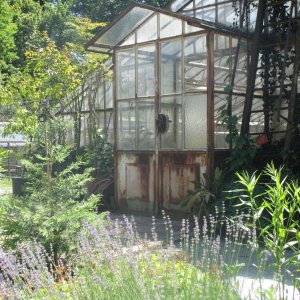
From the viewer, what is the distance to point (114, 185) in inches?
415

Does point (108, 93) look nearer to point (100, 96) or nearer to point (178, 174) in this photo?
point (100, 96)

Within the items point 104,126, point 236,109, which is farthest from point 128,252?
point 104,126

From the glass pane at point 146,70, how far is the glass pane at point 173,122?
46 cm

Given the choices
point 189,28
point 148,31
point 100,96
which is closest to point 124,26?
point 148,31

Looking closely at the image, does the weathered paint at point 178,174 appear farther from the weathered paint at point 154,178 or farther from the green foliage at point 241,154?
the green foliage at point 241,154

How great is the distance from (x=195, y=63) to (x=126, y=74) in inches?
70.3

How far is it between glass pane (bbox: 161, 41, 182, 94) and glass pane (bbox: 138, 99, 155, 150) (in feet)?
1.61

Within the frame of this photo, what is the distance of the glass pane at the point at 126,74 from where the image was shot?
10148mm

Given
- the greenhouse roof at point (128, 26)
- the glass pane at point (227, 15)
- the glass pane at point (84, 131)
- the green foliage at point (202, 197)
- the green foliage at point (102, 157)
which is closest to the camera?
the green foliage at point (202, 197)

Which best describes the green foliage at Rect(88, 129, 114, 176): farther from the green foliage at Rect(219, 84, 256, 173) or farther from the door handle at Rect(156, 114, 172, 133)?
the green foliage at Rect(219, 84, 256, 173)

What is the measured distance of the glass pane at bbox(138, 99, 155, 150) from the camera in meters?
9.72

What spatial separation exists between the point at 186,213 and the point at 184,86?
2312 millimetres

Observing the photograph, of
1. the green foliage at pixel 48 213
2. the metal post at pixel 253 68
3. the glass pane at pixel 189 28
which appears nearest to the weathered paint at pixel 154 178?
the metal post at pixel 253 68

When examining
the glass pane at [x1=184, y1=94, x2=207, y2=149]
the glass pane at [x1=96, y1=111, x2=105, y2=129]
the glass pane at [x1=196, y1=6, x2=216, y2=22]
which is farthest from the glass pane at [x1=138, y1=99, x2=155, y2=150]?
the glass pane at [x1=96, y1=111, x2=105, y2=129]
